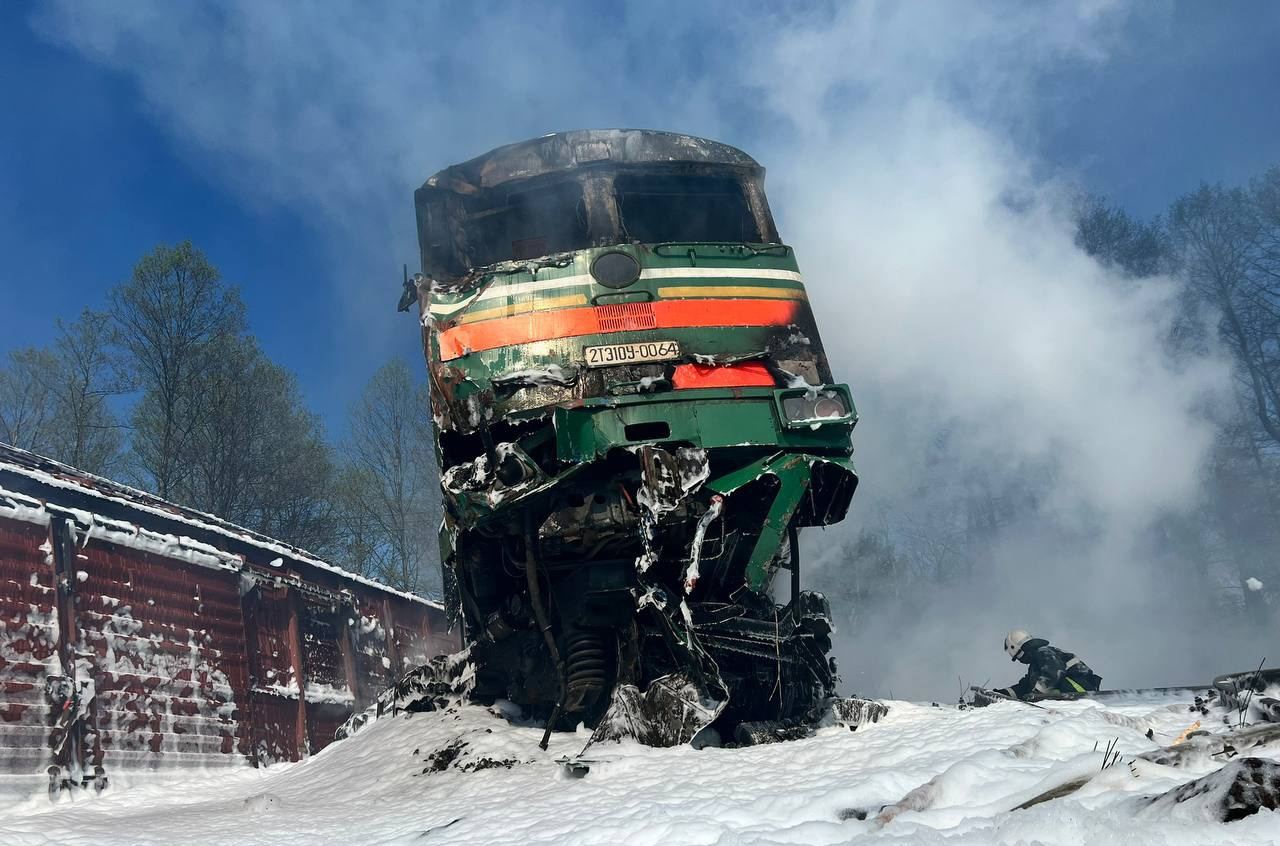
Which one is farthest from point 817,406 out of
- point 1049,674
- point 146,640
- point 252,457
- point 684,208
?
point 252,457

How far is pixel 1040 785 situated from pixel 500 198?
5345mm

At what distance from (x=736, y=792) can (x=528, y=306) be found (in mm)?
3425

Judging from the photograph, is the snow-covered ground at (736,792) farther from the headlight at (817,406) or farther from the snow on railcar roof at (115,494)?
the snow on railcar roof at (115,494)

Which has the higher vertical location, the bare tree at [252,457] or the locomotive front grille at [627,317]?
the bare tree at [252,457]

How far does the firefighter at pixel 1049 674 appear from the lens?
767 centimetres

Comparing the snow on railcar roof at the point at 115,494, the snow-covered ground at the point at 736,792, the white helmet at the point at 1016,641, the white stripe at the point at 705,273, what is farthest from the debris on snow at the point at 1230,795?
the snow on railcar roof at the point at 115,494

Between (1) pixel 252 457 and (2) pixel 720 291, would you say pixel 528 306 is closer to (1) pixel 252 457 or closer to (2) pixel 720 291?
(2) pixel 720 291

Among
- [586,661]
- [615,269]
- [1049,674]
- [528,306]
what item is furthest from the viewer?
[1049,674]

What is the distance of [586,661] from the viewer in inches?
233

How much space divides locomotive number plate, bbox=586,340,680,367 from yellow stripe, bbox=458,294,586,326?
0.40m

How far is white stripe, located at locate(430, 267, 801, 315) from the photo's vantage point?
256 inches

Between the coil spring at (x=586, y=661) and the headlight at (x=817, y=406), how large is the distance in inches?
68.4

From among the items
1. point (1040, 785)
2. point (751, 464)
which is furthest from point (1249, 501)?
point (1040, 785)

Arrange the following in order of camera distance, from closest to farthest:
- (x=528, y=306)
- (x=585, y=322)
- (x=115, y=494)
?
(x=585, y=322), (x=528, y=306), (x=115, y=494)
